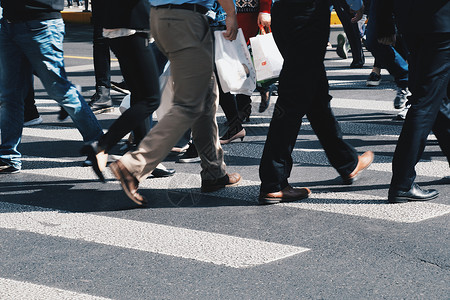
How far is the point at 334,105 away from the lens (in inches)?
373

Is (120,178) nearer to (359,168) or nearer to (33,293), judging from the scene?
(33,293)

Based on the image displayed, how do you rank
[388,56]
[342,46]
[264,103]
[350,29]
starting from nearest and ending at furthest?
[388,56]
[264,103]
[350,29]
[342,46]

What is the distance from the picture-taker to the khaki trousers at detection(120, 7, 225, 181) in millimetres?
4926

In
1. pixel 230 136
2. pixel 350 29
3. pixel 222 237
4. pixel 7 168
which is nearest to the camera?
pixel 222 237

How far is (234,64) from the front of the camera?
6.24m

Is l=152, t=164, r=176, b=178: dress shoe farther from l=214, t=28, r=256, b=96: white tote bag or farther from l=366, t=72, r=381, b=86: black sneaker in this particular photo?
l=366, t=72, r=381, b=86: black sneaker

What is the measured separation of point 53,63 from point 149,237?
211 centimetres

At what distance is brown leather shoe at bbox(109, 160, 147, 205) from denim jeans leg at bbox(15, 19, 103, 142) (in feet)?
4.86

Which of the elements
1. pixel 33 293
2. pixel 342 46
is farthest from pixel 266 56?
pixel 342 46

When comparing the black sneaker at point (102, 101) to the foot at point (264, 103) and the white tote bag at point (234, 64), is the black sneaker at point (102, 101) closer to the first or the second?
the foot at point (264, 103)

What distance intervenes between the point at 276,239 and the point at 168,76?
2.40 m

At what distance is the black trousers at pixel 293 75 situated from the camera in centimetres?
496

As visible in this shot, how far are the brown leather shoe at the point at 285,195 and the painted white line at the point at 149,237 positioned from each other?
0.69 m

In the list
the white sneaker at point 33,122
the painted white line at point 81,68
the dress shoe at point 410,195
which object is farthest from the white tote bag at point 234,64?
the painted white line at point 81,68
